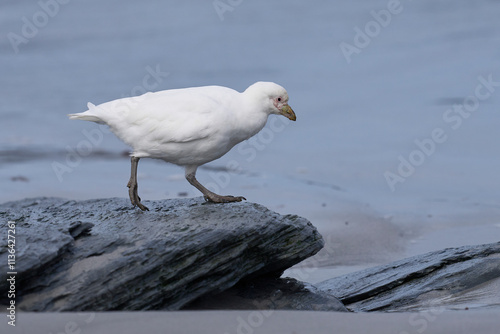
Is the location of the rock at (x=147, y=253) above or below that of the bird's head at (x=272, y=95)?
below

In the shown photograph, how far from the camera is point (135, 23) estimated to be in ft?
55.3

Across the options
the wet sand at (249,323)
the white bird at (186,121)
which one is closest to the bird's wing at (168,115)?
the white bird at (186,121)

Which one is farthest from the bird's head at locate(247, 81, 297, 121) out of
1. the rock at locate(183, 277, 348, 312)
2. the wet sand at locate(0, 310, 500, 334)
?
the wet sand at locate(0, 310, 500, 334)

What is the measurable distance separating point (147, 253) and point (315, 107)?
793cm

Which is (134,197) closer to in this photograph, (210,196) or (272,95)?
(210,196)

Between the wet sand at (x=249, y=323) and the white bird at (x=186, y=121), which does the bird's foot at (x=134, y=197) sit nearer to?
the white bird at (x=186, y=121)

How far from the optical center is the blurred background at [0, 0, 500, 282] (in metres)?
8.25

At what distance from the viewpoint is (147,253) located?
13.8ft

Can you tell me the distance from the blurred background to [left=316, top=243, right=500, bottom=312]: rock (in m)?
0.96

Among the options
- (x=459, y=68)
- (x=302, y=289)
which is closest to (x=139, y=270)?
(x=302, y=289)

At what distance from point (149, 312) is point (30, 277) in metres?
0.68

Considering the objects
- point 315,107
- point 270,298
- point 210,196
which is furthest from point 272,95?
point 315,107

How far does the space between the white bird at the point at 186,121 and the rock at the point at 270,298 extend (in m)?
0.76

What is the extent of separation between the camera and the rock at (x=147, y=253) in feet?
13.1
